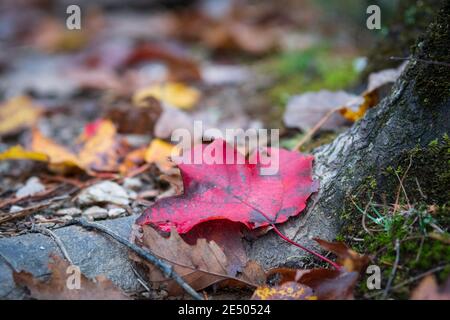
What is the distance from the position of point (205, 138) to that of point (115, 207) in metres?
0.50

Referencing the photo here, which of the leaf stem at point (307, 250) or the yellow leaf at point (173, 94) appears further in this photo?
the yellow leaf at point (173, 94)

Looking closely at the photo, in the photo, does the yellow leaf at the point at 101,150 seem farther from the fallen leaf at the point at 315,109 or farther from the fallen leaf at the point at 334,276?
the fallen leaf at the point at 334,276

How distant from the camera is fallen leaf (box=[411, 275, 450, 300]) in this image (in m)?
1.10

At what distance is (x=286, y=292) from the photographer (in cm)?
122

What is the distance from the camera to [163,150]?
2049mm

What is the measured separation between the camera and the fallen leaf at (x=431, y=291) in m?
1.10

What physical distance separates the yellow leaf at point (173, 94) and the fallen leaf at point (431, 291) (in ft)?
6.56

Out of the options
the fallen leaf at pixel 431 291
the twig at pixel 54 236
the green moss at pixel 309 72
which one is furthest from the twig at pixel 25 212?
the green moss at pixel 309 72

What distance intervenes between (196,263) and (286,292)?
26 cm
